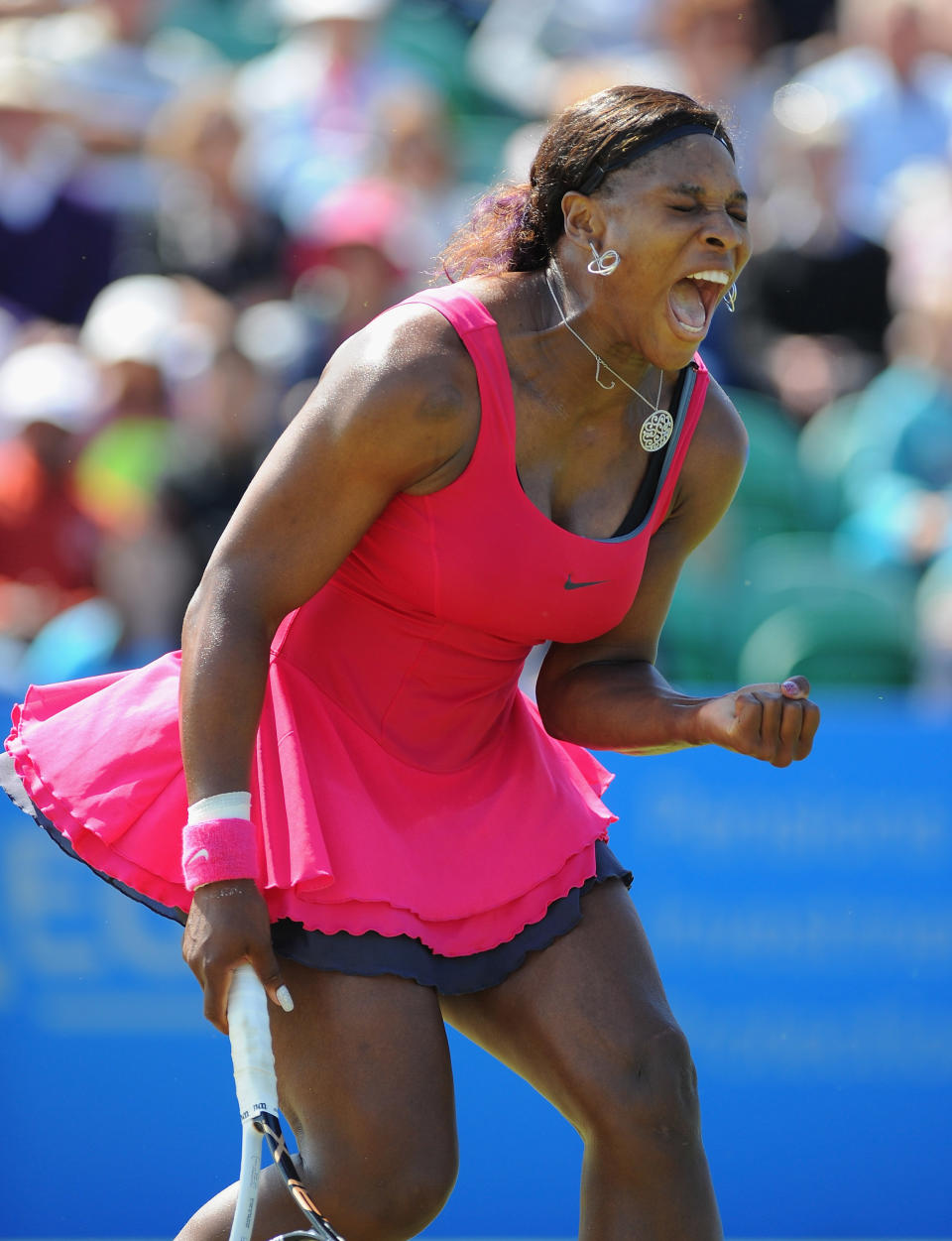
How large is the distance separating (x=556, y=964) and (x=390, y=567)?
0.61 m

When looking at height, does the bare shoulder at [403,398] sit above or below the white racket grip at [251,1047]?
above

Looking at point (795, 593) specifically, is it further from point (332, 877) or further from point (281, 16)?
point (281, 16)

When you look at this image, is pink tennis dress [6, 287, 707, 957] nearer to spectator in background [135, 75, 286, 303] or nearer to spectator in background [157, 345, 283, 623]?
spectator in background [157, 345, 283, 623]

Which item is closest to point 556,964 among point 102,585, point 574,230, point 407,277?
point 574,230

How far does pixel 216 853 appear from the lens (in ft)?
7.48

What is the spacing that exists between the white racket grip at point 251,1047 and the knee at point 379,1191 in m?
0.15

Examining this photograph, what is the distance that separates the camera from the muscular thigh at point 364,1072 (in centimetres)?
232

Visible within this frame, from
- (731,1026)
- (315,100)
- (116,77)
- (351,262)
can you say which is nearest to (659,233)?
(731,1026)

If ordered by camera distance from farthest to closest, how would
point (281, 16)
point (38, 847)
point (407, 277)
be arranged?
point (281, 16) < point (407, 277) < point (38, 847)

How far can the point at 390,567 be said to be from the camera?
2.52 metres

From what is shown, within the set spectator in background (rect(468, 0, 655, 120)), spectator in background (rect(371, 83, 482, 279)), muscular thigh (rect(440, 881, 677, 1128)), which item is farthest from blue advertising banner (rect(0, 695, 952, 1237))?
spectator in background (rect(468, 0, 655, 120))

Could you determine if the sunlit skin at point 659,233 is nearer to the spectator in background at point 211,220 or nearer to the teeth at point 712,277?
the teeth at point 712,277

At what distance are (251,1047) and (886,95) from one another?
19.5ft

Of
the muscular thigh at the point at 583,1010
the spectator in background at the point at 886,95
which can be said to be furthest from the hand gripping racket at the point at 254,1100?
the spectator in background at the point at 886,95
